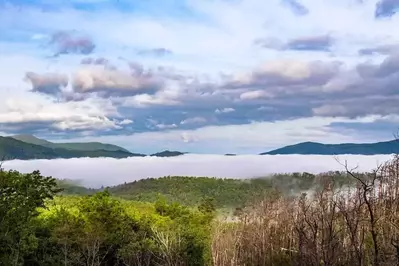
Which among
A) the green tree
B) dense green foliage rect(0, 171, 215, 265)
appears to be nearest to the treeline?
dense green foliage rect(0, 171, 215, 265)

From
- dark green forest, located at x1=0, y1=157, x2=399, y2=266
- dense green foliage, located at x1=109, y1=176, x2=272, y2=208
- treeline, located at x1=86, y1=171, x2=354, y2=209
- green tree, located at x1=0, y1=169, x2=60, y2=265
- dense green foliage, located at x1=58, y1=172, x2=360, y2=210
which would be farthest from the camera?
dense green foliage, located at x1=109, y1=176, x2=272, y2=208

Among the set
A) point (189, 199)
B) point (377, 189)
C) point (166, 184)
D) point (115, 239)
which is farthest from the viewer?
point (166, 184)

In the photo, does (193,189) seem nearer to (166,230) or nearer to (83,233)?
(166,230)

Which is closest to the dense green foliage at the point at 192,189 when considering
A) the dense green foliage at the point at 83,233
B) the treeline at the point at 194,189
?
the treeline at the point at 194,189

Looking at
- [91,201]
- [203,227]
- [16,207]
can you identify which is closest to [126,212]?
[91,201]

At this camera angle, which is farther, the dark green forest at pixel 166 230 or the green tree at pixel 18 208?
the dark green forest at pixel 166 230

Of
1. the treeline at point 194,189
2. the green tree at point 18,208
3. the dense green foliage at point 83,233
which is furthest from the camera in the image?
the treeline at point 194,189

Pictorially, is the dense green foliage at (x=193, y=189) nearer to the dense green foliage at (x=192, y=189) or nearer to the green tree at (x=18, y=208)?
the dense green foliage at (x=192, y=189)

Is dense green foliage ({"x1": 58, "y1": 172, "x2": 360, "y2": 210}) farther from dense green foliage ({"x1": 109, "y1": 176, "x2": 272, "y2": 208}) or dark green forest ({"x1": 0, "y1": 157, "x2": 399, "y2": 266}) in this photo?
dark green forest ({"x1": 0, "y1": 157, "x2": 399, "y2": 266})

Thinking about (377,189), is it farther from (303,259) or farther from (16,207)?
(16,207)

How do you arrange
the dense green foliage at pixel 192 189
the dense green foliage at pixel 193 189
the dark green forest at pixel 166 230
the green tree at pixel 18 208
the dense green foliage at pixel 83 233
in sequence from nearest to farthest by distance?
the green tree at pixel 18 208, the dense green foliage at pixel 83 233, the dark green forest at pixel 166 230, the dense green foliage at pixel 193 189, the dense green foliage at pixel 192 189

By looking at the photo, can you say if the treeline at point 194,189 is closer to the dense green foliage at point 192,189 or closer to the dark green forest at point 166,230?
the dense green foliage at point 192,189
